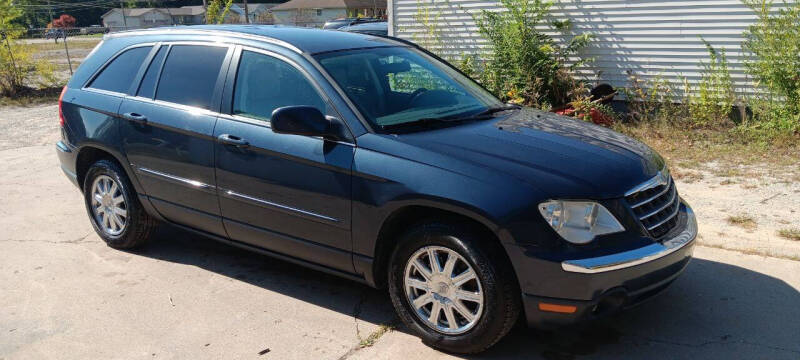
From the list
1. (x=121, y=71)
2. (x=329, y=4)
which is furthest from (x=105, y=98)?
(x=329, y=4)

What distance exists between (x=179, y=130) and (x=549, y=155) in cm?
252

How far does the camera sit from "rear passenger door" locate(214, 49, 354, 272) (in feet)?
13.4

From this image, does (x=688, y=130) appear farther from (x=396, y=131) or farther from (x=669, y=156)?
(x=396, y=131)

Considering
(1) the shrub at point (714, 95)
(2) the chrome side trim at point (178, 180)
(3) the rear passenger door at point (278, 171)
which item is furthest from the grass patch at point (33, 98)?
(1) the shrub at point (714, 95)

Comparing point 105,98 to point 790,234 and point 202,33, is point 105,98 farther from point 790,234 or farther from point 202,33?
point 790,234

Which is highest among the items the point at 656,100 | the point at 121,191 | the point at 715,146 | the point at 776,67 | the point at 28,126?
the point at 776,67

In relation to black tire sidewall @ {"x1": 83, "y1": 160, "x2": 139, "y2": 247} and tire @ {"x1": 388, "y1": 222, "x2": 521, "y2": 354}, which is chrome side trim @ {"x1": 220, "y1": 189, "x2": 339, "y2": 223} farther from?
black tire sidewall @ {"x1": 83, "y1": 160, "x2": 139, "y2": 247}

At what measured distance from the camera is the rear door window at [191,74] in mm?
4828

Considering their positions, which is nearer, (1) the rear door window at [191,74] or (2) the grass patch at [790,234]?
(1) the rear door window at [191,74]

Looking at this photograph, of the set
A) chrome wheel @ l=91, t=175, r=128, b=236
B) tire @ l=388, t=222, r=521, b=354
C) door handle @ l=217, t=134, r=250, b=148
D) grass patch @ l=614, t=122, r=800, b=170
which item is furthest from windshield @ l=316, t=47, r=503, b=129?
grass patch @ l=614, t=122, r=800, b=170

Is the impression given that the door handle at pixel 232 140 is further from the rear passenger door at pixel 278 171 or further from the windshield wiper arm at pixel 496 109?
the windshield wiper arm at pixel 496 109

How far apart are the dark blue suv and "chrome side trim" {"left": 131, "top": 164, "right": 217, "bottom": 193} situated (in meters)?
0.01

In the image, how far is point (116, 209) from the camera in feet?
18.3

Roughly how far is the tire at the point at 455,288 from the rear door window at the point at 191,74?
1.87m
